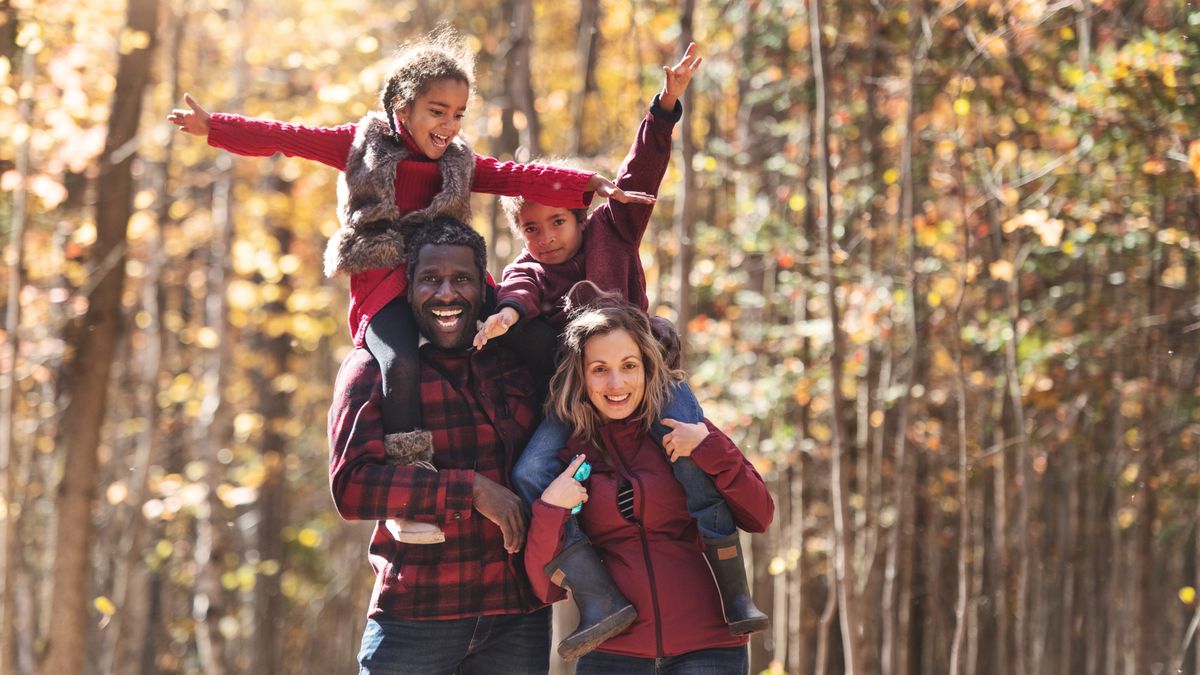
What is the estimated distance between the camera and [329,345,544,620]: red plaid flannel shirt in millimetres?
2980

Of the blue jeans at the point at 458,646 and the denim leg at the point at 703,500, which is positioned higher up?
the denim leg at the point at 703,500

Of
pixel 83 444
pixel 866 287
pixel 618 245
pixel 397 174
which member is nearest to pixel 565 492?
pixel 618 245

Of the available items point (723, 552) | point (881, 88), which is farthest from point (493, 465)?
point (881, 88)

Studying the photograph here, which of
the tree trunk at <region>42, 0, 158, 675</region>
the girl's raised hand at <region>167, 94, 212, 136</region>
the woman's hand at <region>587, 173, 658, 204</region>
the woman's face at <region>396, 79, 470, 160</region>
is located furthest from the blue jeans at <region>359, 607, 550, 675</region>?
the tree trunk at <region>42, 0, 158, 675</region>

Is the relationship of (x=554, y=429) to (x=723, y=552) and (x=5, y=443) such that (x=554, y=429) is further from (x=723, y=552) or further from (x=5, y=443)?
(x=5, y=443)

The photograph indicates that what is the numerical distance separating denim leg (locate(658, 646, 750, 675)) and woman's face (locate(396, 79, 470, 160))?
1.49 meters

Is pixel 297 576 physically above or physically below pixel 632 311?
below

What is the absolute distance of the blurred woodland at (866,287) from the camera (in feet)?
20.6

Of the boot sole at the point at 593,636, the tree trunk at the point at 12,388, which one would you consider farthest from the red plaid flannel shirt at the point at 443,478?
the tree trunk at the point at 12,388

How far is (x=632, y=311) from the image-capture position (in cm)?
330

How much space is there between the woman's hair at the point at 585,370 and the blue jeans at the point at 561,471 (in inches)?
2.2

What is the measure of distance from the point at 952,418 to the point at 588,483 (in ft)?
19.3

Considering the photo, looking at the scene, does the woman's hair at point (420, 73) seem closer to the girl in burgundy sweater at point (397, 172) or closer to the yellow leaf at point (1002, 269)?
the girl in burgundy sweater at point (397, 172)

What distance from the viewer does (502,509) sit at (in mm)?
3035
